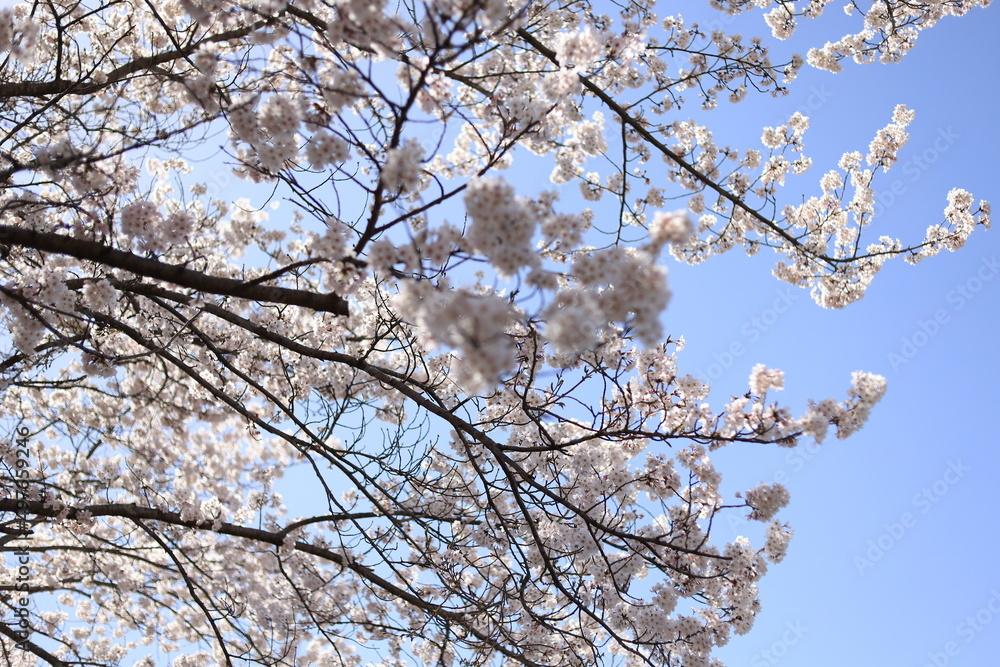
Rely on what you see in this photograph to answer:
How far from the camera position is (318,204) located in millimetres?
2439

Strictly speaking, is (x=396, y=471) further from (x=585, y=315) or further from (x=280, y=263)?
(x=280, y=263)

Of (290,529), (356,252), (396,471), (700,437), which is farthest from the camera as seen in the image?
(290,529)

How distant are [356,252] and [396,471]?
147cm

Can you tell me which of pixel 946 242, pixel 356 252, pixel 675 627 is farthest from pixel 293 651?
pixel 946 242

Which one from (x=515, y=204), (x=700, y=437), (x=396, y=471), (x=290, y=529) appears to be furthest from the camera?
(x=290, y=529)

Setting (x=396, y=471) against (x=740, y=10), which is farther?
(x=740, y=10)

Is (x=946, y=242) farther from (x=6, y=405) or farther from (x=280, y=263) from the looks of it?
(x=6, y=405)

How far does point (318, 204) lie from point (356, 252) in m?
0.24

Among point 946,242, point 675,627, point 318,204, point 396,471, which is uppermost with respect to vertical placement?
point 946,242

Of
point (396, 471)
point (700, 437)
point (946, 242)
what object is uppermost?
point (946, 242)

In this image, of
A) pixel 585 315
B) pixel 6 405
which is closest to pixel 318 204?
pixel 585 315

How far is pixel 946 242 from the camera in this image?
5473 mm

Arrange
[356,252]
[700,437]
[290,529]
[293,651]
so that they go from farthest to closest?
[293,651] → [290,529] → [700,437] → [356,252]

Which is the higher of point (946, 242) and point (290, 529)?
point (946, 242)
